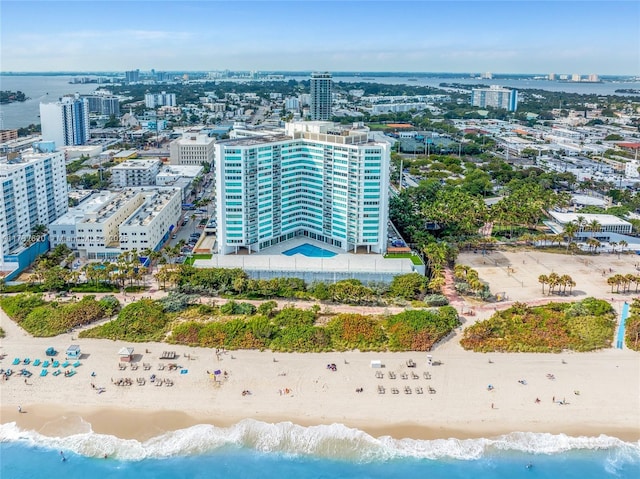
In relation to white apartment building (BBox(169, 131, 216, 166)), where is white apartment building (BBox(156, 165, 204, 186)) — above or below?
below

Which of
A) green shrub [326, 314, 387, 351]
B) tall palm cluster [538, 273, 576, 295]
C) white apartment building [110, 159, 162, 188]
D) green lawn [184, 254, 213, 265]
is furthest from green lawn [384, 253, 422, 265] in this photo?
white apartment building [110, 159, 162, 188]

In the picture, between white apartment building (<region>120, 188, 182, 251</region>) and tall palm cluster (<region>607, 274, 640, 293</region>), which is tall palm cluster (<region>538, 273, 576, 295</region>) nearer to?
tall palm cluster (<region>607, 274, 640, 293</region>)

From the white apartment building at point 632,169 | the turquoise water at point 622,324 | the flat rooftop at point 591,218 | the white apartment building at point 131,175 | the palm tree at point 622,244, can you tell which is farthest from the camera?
the white apartment building at point 632,169

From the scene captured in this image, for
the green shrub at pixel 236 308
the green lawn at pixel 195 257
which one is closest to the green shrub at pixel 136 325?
the green shrub at pixel 236 308

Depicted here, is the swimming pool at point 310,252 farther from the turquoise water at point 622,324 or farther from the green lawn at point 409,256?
the turquoise water at point 622,324

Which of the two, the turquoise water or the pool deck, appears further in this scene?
the pool deck

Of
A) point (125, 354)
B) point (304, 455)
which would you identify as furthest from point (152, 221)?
point (304, 455)
